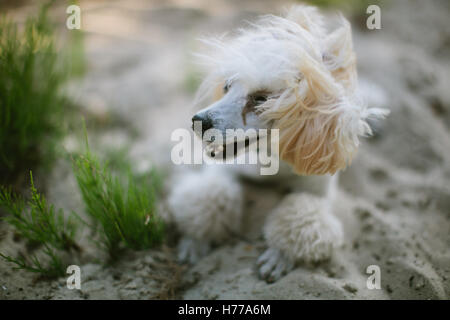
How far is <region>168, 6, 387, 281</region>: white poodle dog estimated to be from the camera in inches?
49.7

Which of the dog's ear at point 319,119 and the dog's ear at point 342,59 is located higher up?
the dog's ear at point 342,59

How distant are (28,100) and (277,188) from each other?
1.56m

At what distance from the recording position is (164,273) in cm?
158

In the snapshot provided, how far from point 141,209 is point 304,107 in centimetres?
90

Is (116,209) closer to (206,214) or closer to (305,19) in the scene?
(206,214)

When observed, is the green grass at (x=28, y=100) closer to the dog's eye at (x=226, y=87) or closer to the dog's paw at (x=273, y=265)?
the dog's eye at (x=226, y=87)

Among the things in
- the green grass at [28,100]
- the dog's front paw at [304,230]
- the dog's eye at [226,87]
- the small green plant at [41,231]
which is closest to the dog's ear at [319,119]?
the dog's eye at [226,87]

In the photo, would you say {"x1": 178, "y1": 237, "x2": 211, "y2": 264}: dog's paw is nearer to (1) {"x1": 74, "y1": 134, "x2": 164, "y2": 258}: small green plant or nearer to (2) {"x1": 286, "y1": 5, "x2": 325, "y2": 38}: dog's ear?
(1) {"x1": 74, "y1": 134, "x2": 164, "y2": 258}: small green plant

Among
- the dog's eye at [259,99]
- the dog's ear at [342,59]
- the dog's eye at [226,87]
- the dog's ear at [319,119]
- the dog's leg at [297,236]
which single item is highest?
the dog's ear at [342,59]

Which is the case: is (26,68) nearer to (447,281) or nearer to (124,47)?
(124,47)

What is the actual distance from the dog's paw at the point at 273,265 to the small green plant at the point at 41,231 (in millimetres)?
967

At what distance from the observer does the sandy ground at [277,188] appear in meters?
1.47

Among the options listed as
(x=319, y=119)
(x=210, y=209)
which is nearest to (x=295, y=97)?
(x=319, y=119)
